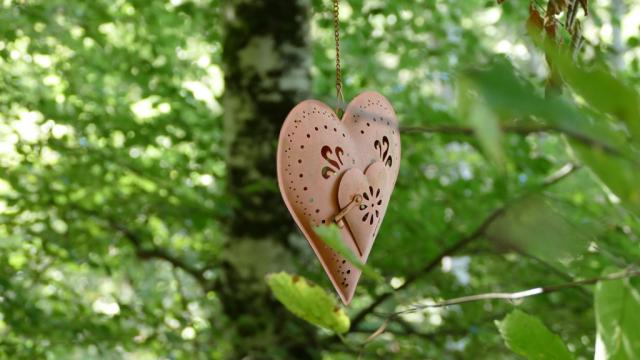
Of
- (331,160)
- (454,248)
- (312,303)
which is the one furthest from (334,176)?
(454,248)

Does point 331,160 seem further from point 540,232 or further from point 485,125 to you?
point 485,125

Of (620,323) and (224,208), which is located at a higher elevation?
(620,323)

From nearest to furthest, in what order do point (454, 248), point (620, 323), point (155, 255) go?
point (620, 323)
point (454, 248)
point (155, 255)

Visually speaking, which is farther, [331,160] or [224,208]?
[224,208]

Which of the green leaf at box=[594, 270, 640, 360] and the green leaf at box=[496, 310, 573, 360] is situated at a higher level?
the green leaf at box=[594, 270, 640, 360]

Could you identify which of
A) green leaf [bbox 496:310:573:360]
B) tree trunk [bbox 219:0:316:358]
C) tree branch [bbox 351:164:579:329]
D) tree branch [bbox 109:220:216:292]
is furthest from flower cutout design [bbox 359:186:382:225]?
tree branch [bbox 109:220:216:292]

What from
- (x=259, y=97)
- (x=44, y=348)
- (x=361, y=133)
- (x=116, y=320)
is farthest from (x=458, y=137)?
(x=361, y=133)

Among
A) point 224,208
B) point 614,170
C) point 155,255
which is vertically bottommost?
point 155,255

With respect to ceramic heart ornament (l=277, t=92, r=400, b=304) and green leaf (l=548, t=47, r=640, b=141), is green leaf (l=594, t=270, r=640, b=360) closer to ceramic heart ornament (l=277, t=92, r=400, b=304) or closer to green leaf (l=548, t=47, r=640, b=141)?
green leaf (l=548, t=47, r=640, b=141)
